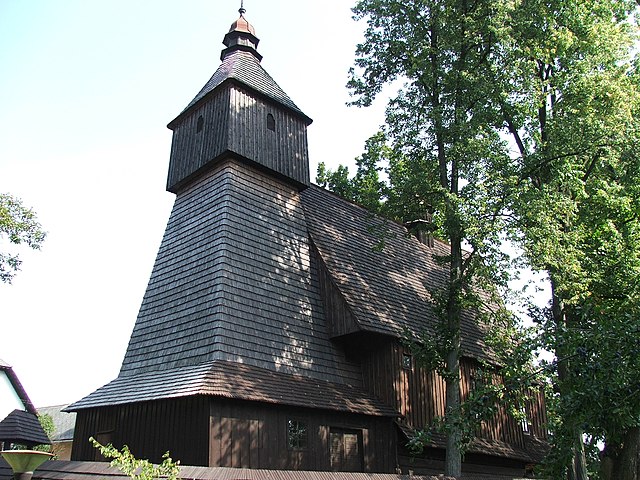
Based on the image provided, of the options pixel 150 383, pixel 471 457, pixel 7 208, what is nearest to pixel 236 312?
pixel 150 383

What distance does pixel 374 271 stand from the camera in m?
18.6

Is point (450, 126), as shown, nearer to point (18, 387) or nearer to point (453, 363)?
point (453, 363)

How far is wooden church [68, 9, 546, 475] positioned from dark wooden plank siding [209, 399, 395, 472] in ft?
0.11

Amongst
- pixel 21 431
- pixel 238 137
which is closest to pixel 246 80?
pixel 238 137

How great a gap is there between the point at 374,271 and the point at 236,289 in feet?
18.8

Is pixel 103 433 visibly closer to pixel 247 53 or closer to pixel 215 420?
pixel 215 420

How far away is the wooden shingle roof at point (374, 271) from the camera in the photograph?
16422 millimetres

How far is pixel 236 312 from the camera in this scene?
45.7ft

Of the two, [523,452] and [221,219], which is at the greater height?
[221,219]

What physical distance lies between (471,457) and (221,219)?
32.8ft

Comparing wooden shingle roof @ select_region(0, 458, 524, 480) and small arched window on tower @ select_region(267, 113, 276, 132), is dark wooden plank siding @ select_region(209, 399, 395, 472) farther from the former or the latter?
small arched window on tower @ select_region(267, 113, 276, 132)

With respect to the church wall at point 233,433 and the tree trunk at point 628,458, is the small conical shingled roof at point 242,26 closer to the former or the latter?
the church wall at point 233,433

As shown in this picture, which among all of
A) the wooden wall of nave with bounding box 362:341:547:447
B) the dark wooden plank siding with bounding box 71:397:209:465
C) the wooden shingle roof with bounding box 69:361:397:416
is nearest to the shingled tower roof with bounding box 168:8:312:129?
the wooden wall of nave with bounding box 362:341:547:447

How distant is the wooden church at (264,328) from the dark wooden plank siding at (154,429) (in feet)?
0.13
